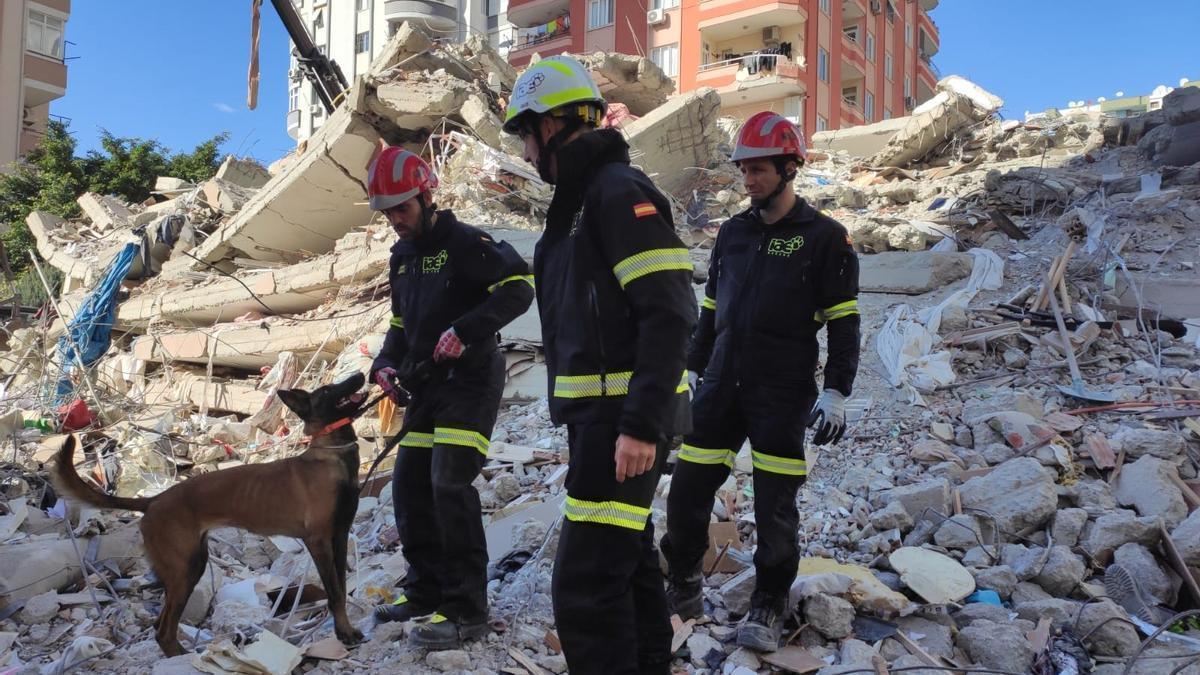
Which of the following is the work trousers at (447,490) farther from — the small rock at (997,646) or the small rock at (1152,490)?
the small rock at (1152,490)

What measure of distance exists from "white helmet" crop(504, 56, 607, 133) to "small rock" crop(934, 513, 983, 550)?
9.01 feet

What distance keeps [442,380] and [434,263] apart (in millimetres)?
491

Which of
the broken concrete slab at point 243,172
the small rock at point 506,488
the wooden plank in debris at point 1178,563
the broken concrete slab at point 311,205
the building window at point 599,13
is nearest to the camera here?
the wooden plank in debris at point 1178,563

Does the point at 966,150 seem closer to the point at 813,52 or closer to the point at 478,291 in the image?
the point at 478,291

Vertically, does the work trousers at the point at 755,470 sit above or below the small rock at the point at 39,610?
above

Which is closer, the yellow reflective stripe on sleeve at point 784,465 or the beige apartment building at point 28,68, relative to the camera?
the yellow reflective stripe on sleeve at point 784,465

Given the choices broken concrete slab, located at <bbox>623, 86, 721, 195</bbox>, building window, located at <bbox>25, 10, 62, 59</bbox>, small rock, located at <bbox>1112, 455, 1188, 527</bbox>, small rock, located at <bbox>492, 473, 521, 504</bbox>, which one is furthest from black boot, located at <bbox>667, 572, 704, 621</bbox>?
building window, located at <bbox>25, 10, 62, 59</bbox>

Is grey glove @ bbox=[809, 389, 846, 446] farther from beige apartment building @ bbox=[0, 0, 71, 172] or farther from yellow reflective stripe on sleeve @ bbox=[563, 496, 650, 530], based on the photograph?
beige apartment building @ bbox=[0, 0, 71, 172]

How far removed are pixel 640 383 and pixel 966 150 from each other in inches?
564

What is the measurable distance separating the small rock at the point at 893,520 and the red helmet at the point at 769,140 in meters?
1.90

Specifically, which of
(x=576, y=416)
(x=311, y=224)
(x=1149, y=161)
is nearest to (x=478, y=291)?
(x=576, y=416)

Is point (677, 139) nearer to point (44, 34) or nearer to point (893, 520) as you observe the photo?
point (893, 520)

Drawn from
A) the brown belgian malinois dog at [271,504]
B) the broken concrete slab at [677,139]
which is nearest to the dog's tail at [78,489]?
the brown belgian malinois dog at [271,504]

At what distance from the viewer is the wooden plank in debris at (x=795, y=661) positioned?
2904 millimetres
